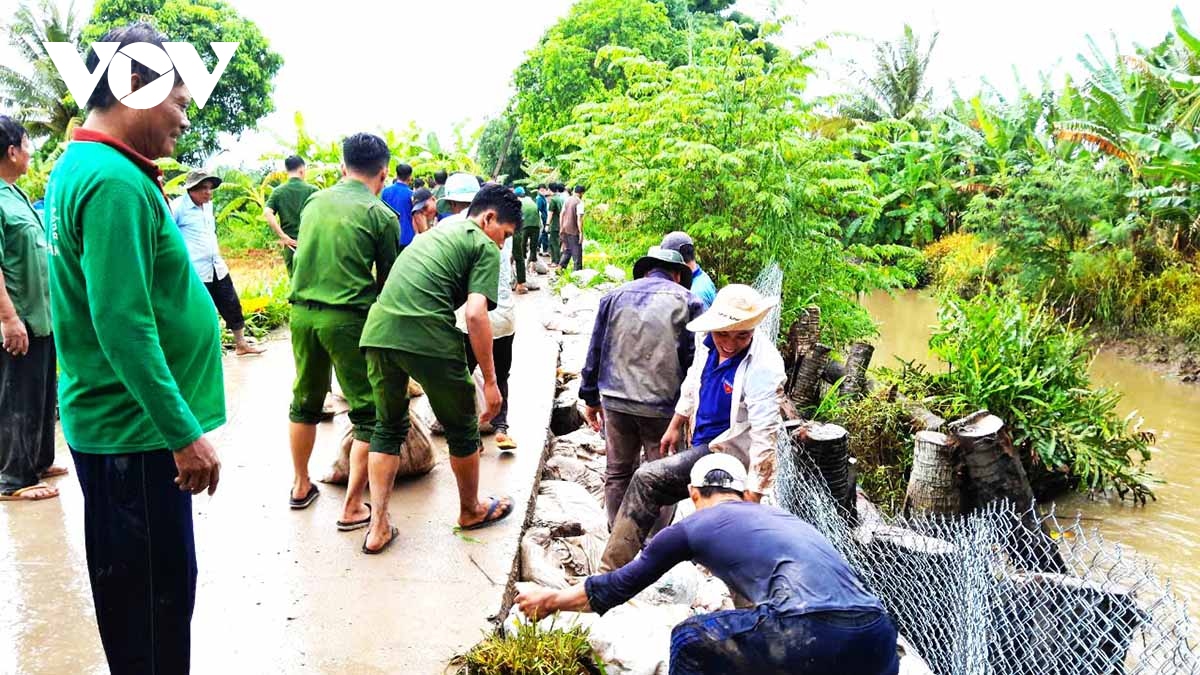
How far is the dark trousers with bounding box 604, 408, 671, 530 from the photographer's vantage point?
183 inches

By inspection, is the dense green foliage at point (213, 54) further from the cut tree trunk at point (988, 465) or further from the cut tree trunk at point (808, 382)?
the cut tree trunk at point (988, 465)

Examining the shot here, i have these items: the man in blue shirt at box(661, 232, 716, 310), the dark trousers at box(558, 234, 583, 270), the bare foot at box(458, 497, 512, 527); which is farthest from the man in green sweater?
the dark trousers at box(558, 234, 583, 270)

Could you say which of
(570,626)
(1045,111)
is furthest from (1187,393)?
(570,626)

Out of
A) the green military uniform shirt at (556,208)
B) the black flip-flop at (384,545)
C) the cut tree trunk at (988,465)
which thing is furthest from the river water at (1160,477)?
the green military uniform shirt at (556,208)

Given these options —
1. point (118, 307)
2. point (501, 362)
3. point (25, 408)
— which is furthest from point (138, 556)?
point (501, 362)

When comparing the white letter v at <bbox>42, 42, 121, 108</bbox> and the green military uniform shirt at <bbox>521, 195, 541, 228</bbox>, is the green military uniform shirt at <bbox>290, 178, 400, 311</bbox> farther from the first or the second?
the green military uniform shirt at <bbox>521, 195, 541, 228</bbox>

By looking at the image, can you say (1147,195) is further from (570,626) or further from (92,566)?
(92,566)

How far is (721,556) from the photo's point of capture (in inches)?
109

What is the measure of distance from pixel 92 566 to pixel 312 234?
83.2 inches

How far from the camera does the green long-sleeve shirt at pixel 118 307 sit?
203 cm

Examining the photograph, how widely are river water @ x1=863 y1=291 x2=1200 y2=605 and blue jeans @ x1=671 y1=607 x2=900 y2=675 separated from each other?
4884mm

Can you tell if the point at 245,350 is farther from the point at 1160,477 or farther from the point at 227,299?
the point at 1160,477

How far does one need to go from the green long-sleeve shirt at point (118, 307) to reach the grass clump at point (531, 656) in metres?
1.43

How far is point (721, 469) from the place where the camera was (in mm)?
3004
